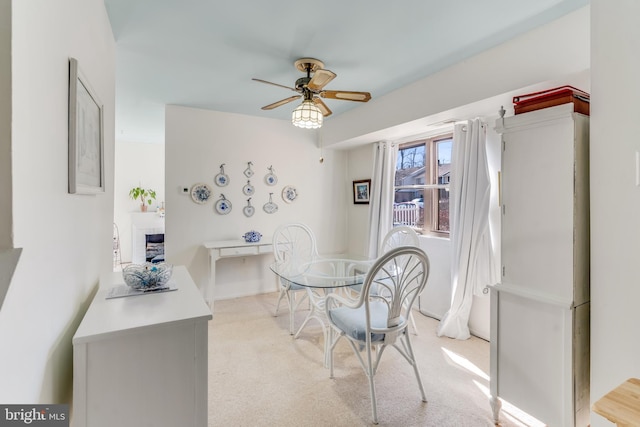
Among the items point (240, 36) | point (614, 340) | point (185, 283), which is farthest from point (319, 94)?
point (614, 340)

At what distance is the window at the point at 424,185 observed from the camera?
330cm

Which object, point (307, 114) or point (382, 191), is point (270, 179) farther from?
point (307, 114)

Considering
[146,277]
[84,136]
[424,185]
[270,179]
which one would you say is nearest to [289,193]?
[270,179]

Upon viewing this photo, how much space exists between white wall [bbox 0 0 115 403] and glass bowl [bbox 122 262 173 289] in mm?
177

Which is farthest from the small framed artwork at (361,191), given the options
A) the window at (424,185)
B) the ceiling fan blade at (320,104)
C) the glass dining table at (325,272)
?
the ceiling fan blade at (320,104)

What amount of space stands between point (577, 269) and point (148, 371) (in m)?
1.95

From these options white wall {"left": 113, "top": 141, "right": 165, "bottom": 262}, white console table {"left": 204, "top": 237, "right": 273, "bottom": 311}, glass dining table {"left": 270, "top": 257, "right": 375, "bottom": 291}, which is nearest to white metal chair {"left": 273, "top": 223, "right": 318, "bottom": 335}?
glass dining table {"left": 270, "top": 257, "right": 375, "bottom": 291}

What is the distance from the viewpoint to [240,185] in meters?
3.99

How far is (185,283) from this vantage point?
1.57 m

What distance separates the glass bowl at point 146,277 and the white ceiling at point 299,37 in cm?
152

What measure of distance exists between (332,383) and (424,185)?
238 cm

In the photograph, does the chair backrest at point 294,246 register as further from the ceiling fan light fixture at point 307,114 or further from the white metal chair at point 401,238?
the ceiling fan light fixture at point 307,114

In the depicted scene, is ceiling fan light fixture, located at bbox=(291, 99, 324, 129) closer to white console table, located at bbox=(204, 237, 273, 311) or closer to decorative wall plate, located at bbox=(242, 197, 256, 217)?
white console table, located at bbox=(204, 237, 273, 311)

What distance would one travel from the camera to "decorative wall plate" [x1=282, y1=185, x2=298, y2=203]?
427 cm
